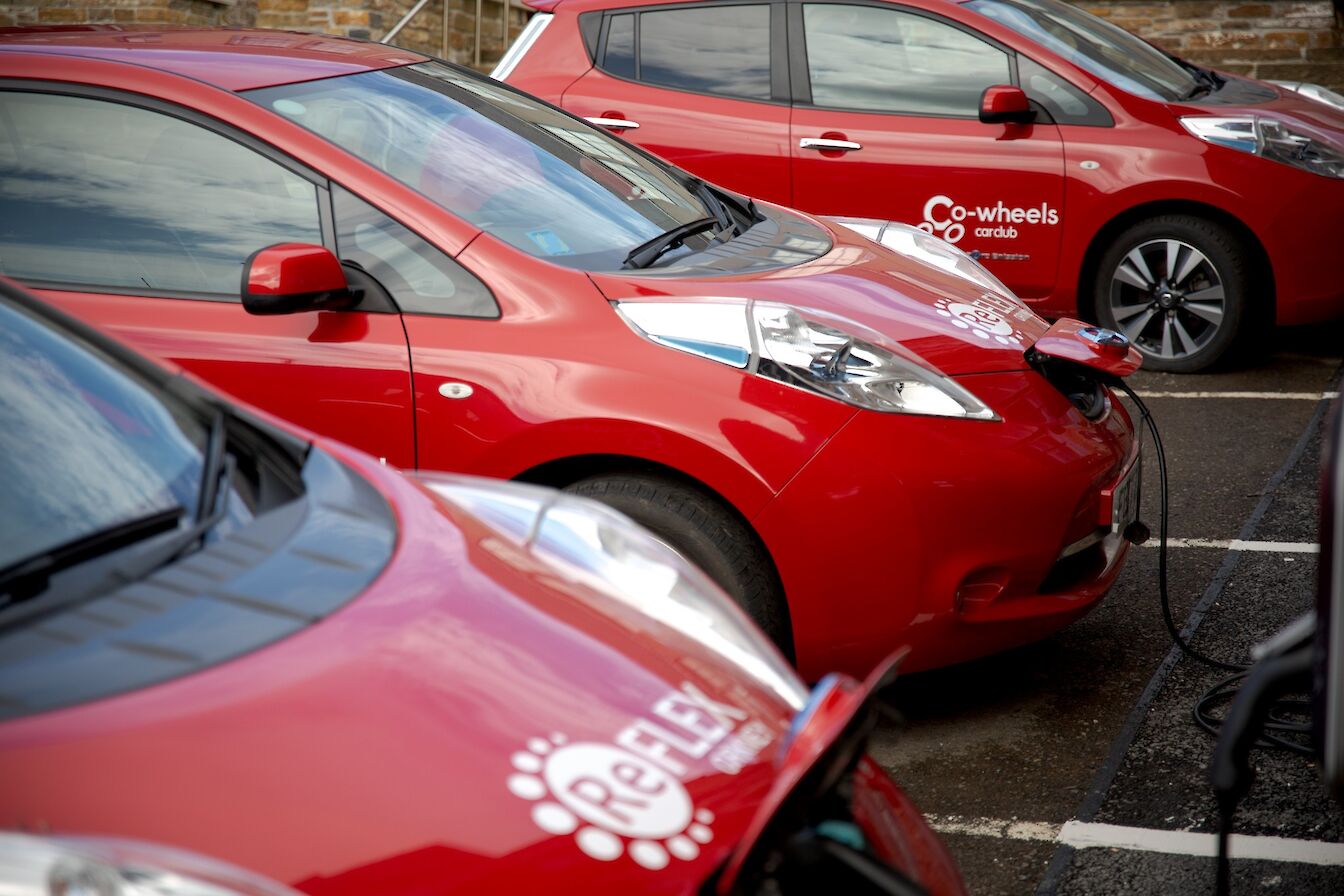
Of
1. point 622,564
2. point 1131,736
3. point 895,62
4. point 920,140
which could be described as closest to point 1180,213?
point 920,140

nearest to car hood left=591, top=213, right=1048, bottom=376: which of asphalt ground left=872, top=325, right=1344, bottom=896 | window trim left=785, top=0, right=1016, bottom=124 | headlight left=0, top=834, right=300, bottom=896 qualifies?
asphalt ground left=872, top=325, right=1344, bottom=896

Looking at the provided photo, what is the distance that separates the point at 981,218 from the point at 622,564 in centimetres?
465

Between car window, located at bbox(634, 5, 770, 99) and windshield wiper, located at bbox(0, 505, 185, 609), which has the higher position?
car window, located at bbox(634, 5, 770, 99)

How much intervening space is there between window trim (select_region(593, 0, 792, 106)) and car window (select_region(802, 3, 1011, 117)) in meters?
0.12

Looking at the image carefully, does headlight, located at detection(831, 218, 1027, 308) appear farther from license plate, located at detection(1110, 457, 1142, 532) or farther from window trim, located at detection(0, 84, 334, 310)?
window trim, located at detection(0, 84, 334, 310)

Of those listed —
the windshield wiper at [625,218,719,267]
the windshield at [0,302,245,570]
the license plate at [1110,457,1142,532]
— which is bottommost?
the license plate at [1110,457,1142,532]

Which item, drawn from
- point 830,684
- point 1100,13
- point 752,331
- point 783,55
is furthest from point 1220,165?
point 1100,13

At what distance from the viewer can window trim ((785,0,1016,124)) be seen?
6.38 m

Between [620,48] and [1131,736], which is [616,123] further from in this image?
[1131,736]

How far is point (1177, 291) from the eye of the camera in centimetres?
634

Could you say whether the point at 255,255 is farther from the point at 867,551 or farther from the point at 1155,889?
the point at 1155,889

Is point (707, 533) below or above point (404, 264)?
below

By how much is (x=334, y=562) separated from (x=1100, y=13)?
12056 mm

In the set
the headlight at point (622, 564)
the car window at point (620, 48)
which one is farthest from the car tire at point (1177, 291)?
the headlight at point (622, 564)
